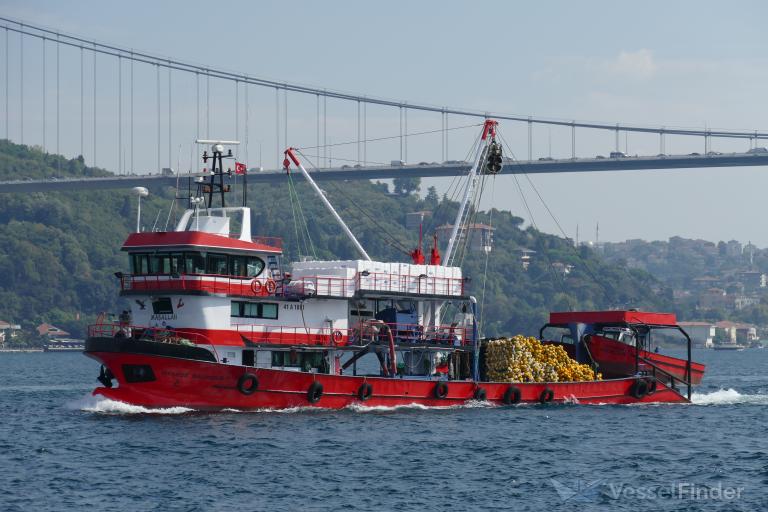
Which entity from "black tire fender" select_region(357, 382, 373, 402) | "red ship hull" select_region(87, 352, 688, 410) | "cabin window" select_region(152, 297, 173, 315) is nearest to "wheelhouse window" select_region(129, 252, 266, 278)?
"cabin window" select_region(152, 297, 173, 315)

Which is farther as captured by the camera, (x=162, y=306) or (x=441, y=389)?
(x=441, y=389)

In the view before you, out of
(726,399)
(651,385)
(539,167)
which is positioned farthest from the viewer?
(539,167)

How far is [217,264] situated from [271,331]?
10.6ft

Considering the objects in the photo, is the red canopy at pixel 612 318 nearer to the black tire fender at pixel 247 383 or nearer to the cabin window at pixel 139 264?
the black tire fender at pixel 247 383

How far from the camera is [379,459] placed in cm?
3847

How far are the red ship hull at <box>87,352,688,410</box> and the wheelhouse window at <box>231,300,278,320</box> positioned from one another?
2583 millimetres

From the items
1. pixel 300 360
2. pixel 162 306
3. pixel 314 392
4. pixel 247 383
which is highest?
pixel 162 306

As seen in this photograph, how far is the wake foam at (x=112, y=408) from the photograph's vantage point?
44.8 metres

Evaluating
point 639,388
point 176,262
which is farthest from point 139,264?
point 639,388

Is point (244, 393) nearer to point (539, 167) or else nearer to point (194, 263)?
point (194, 263)

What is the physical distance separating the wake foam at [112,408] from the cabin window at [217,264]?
4.88m

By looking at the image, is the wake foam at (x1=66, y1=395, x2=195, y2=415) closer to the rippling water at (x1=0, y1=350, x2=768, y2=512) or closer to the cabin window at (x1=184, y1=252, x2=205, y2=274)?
the rippling water at (x1=0, y1=350, x2=768, y2=512)

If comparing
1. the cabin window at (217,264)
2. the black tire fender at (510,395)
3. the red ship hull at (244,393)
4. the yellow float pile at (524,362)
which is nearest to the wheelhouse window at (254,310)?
the cabin window at (217,264)

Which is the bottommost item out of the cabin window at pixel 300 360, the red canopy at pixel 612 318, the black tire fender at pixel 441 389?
the black tire fender at pixel 441 389
